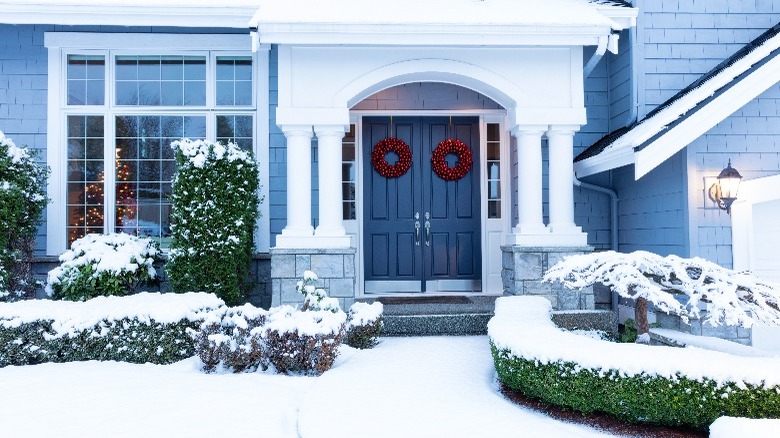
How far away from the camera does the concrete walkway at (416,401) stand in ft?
12.1

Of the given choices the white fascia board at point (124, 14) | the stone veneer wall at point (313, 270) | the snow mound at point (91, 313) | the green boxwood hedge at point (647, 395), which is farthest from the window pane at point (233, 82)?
the green boxwood hedge at point (647, 395)

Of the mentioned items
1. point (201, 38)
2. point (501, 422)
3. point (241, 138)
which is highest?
point (201, 38)

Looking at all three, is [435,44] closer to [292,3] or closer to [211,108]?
[292,3]

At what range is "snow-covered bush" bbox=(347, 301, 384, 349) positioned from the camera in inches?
240

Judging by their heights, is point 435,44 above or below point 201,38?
below

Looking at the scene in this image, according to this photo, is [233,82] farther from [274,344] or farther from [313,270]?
[274,344]

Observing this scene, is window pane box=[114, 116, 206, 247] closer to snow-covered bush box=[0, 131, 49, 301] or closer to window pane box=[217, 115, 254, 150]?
window pane box=[217, 115, 254, 150]

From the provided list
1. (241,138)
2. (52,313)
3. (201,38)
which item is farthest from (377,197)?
(52,313)

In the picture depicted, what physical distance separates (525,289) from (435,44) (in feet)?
9.91

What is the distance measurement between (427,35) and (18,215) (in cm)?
525

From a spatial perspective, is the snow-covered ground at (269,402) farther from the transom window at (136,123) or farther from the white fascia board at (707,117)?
the transom window at (136,123)

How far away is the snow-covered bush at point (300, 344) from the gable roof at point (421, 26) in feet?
10.9

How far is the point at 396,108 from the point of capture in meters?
8.63

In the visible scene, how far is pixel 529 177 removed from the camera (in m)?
7.12
